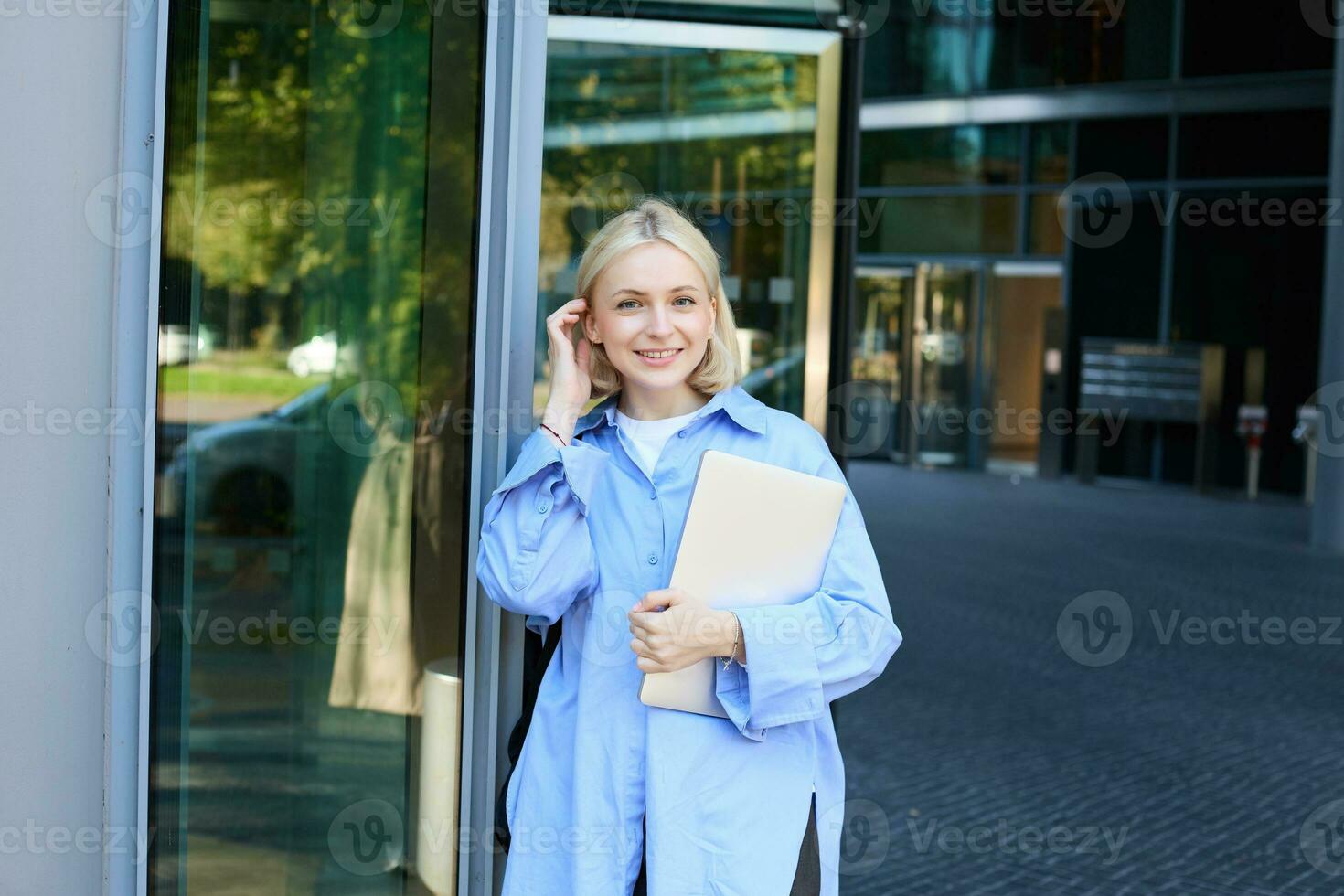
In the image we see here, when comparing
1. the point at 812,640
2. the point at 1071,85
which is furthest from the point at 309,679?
the point at 1071,85

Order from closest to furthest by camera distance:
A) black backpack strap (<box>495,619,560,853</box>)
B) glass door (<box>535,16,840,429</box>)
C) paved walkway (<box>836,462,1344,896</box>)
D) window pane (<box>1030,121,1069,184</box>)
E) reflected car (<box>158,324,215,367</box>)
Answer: black backpack strap (<box>495,619,560,853</box>)
reflected car (<box>158,324,215,367</box>)
paved walkway (<box>836,462,1344,896</box>)
glass door (<box>535,16,840,429</box>)
window pane (<box>1030,121,1069,184</box>)

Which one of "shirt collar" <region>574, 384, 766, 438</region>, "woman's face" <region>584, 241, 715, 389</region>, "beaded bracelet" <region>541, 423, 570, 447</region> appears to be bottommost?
"beaded bracelet" <region>541, 423, 570, 447</region>

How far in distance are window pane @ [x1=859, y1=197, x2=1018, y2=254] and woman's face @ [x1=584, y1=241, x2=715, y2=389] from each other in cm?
1756

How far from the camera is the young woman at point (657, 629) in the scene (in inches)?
85.7

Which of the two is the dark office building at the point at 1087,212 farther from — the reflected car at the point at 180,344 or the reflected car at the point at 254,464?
the reflected car at the point at 180,344

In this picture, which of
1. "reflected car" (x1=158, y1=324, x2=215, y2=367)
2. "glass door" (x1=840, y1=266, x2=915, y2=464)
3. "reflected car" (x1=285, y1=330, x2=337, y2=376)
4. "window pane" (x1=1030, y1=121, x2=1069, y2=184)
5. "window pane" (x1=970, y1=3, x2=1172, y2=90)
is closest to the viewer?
"reflected car" (x1=158, y1=324, x2=215, y2=367)

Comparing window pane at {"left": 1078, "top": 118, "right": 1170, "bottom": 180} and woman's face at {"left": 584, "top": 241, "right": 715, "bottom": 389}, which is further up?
window pane at {"left": 1078, "top": 118, "right": 1170, "bottom": 180}

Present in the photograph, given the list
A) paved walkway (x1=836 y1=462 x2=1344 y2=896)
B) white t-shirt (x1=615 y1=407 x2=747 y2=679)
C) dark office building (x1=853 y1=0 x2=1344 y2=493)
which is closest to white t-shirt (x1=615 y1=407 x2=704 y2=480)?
white t-shirt (x1=615 y1=407 x2=747 y2=679)

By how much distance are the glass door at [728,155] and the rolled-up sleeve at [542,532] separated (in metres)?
3.91

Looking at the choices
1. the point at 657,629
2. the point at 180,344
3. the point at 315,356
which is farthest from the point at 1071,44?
the point at 657,629

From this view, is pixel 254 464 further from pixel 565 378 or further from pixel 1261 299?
pixel 1261 299

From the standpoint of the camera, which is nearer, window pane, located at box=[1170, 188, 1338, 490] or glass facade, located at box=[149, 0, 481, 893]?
glass facade, located at box=[149, 0, 481, 893]

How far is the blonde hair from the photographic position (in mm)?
2273

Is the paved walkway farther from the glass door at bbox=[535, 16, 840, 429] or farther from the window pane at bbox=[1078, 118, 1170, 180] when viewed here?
the window pane at bbox=[1078, 118, 1170, 180]
